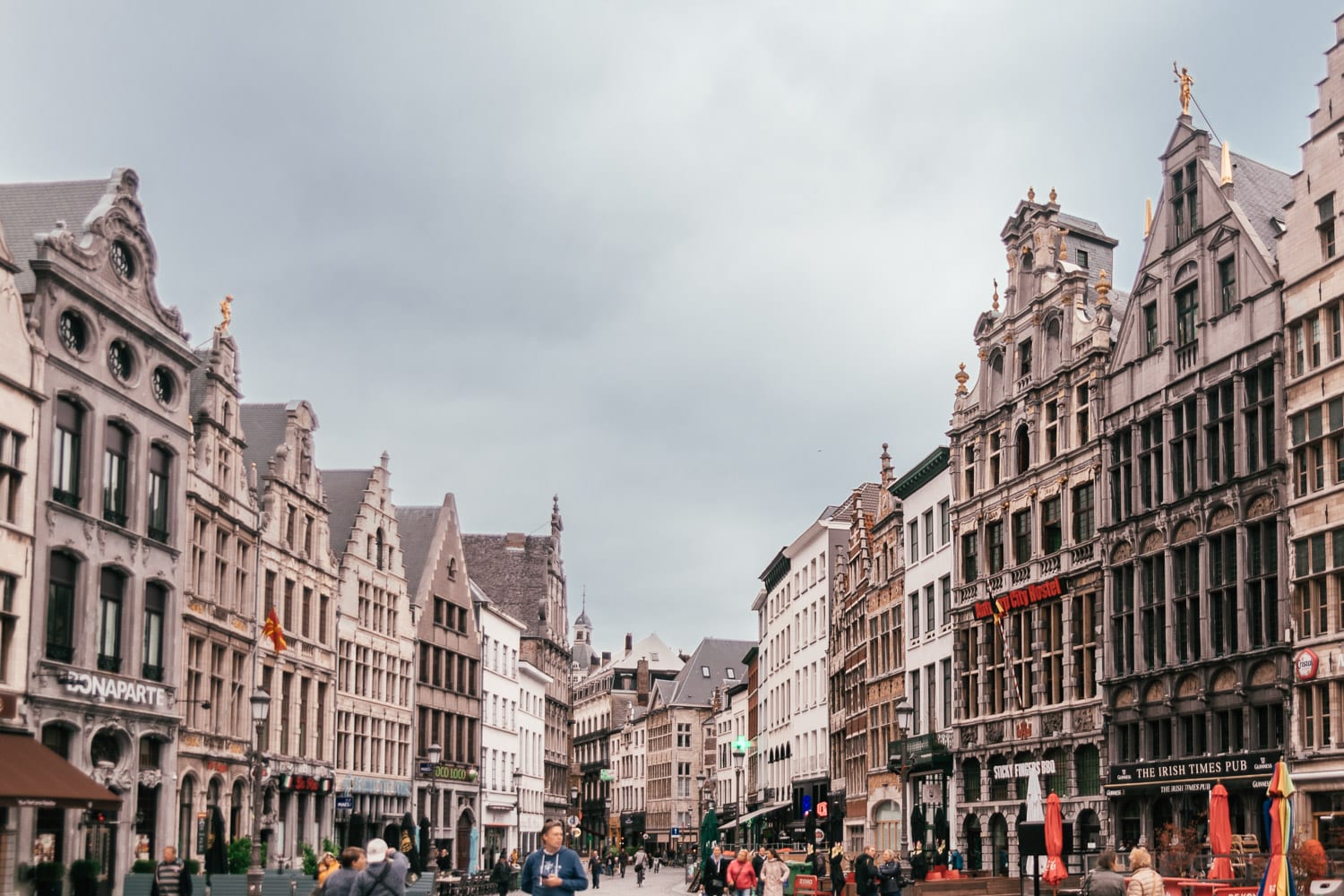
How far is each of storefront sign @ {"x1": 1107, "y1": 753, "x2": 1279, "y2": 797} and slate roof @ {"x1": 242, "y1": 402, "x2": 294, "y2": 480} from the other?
28.8m

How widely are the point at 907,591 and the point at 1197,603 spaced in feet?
68.8

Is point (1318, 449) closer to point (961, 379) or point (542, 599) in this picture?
point (961, 379)

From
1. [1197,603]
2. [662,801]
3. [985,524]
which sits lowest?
[662,801]

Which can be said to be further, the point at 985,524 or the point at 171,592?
the point at 985,524

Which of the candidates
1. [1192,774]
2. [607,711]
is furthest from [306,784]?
[607,711]

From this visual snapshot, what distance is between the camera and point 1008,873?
49219mm

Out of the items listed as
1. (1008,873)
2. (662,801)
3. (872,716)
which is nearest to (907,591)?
(872,716)

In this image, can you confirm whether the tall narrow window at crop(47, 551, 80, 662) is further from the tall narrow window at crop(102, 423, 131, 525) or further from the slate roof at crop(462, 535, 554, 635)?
the slate roof at crop(462, 535, 554, 635)

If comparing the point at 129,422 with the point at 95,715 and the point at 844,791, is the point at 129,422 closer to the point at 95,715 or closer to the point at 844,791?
the point at 95,715

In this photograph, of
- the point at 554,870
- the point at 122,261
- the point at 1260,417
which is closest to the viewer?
the point at 554,870

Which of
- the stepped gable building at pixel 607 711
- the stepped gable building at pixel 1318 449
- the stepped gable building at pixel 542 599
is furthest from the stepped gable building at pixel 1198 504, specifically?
the stepped gable building at pixel 607 711

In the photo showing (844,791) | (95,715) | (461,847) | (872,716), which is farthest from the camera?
(461,847)

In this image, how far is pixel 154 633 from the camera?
139 feet

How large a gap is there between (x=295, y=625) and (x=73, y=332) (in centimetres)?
1923
